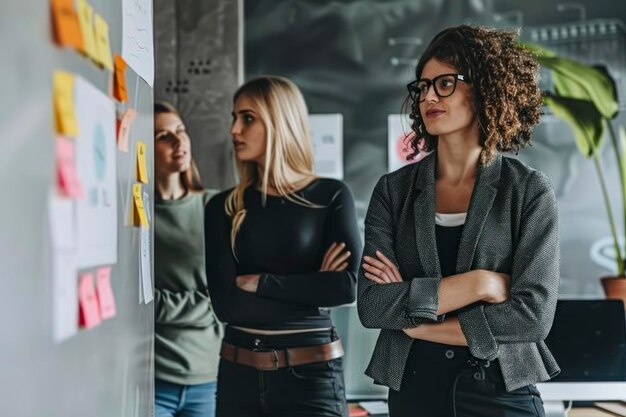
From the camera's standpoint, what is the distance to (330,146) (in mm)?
3621

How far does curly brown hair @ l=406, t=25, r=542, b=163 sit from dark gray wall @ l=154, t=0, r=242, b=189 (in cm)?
169

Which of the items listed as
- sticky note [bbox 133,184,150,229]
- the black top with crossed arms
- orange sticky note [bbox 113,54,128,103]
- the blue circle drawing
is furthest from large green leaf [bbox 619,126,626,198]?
the blue circle drawing

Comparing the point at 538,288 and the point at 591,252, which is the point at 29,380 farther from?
the point at 591,252

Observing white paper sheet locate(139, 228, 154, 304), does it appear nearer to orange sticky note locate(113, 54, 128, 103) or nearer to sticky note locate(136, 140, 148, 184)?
sticky note locate(136, 140, 148, 184)

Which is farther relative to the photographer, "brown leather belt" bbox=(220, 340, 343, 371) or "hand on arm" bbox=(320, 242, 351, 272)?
"hand on arm" bbox=(320, 242, 351, 272)

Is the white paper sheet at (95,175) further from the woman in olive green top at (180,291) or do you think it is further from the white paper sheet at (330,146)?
the white paper sheet at (330,146)

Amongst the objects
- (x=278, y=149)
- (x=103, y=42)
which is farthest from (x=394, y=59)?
(x=103, y=42)

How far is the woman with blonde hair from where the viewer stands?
7.54 ft

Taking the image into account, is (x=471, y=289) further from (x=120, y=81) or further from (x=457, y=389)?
(x=120, y=81)

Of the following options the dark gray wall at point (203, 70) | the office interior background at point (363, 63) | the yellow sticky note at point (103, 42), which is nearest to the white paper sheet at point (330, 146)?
the office interior background at point (363, 63)

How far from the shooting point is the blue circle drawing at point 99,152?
118cm

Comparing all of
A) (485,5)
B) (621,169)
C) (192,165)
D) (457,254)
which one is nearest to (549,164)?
(621,169)

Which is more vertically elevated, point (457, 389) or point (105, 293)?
point (105, 293)

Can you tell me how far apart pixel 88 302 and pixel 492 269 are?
1.01 m
